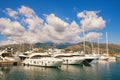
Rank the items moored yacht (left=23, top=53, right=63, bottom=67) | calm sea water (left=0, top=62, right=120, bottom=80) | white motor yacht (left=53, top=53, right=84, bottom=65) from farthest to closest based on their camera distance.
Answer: white motor yacht (left=53, top=53, right=84, bottom=65) < moored yacht (left=23, top=53, right=63, bottom=67) < calm sea water (left=0, top=62, right=120, bottom=80)

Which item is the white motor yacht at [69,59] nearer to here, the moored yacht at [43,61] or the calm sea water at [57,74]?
the moored yacht at [43,61]

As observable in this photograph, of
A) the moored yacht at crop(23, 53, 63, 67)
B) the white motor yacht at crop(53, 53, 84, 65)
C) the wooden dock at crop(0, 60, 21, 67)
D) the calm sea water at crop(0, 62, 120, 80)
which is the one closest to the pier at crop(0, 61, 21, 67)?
the wooden dock at crop(0, 60, 21, 67)

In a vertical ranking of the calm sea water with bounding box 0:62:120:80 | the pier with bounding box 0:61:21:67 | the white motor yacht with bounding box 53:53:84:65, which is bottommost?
the calm sea water with bounding box 0:62:120:80

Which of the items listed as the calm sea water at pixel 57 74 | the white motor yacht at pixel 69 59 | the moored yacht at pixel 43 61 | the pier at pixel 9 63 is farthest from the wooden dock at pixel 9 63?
the white motor yacht at pixel 69 59

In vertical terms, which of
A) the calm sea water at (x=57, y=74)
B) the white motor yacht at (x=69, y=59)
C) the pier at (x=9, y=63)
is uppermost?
the white motor yacht at (x=69, y=59)

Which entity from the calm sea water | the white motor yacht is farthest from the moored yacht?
the white motor yacht

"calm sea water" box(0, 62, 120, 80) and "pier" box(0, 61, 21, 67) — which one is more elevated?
"pier" box(0, 61, 21, 67)

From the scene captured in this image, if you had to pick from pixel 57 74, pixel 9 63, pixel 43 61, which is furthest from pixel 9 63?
pixel 57 74

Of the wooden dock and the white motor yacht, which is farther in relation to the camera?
the white motor yacht

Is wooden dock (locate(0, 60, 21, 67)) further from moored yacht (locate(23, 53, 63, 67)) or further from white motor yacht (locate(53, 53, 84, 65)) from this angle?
white motor yacht (locate(53, 53, 84, 65))

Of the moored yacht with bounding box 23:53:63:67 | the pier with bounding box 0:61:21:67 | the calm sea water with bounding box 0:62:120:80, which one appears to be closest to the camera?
the calm sea water with bounding box 0:62:120:80

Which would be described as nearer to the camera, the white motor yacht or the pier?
the pier

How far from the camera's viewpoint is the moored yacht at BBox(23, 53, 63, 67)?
2603 inches

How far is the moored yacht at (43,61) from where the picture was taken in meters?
66.1
